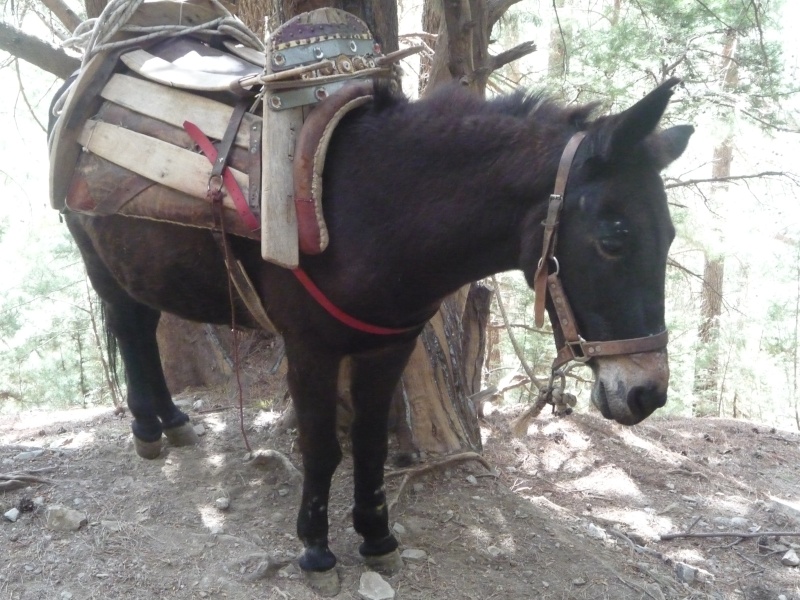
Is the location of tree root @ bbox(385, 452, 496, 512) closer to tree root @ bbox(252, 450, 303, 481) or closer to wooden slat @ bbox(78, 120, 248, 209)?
tree root @ bbox(252, 450, 303, 481)

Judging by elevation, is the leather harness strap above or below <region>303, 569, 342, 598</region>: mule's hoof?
above

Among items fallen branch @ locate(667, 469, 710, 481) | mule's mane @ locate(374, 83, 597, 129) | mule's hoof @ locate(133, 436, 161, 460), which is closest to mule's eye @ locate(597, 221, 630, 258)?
mule's mane @ locate(374, 83, 597, 129)

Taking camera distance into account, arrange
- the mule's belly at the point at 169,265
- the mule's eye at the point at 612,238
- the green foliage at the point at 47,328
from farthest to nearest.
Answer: the green foliage at the point at 47,328, the mule's belly at the point at 169,265, the mule's eye at the point at 612,238

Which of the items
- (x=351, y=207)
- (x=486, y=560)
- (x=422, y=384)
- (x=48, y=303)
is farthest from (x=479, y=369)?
(x=48, y=303)

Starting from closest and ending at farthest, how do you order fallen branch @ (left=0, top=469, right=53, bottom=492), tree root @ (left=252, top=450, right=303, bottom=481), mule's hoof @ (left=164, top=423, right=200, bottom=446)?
1. fallen branch @ (left=0, top=469, right=53, bottom=492)
2. tree root @ (left=252, top=450, right=303, bottom=481)
3. mule's hoof @ (left=164, top=423, right=200, bottom=446)

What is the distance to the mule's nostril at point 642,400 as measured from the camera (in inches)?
67.7

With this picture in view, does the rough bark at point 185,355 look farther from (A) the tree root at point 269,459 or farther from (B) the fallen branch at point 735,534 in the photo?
(B) the fallen branch at point 735,534

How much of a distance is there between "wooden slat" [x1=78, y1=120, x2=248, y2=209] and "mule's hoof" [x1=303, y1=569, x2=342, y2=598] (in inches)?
56.2

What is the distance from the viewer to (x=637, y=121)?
1.62 m

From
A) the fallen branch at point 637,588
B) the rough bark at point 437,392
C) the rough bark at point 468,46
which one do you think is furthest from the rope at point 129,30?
the fallen branch at point 637,588

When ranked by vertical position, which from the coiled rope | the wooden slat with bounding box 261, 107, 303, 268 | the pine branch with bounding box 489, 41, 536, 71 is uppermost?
the coiled rope

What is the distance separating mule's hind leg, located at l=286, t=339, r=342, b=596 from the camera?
7.41 feet

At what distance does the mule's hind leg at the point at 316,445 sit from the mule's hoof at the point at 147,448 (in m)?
1.21

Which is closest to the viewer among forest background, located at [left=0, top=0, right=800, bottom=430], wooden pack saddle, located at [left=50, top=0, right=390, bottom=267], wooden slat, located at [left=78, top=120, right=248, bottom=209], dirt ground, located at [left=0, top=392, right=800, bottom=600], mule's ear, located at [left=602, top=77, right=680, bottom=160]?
mule's ear, located at [left=602, top=77, right=680, bottom=160]
